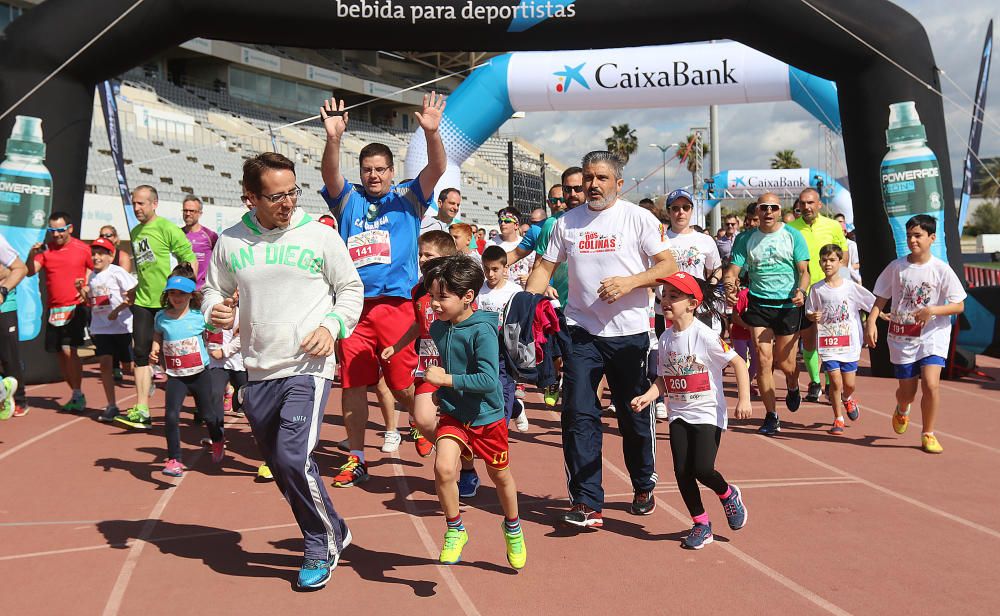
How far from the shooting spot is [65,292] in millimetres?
9023

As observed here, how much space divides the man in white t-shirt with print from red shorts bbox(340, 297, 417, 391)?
1.18 m

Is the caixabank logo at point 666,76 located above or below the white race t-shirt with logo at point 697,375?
above

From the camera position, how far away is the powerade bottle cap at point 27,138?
9.91 meters

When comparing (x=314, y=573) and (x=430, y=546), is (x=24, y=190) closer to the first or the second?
(x=430, y=546)

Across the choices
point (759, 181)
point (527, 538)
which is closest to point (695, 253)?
point (527, 538)

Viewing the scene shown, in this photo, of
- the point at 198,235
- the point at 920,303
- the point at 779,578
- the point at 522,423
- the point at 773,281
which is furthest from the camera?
the point at 198,235

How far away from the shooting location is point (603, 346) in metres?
5.04

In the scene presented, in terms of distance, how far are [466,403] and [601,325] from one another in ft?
3.77

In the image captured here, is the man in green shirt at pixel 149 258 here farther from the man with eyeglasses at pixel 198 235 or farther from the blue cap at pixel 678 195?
the blue cap at pixel 678 195

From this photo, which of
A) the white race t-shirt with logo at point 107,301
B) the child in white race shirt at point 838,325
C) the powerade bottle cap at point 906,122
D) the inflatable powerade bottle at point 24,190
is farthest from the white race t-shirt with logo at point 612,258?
the inflatable powerade bottle at point 24,190

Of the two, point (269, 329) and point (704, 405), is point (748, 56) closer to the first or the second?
point (704, 405)

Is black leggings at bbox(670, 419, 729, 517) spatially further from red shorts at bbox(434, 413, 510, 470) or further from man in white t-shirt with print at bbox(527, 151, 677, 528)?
red shorts at bbox(434, 413, 510, 470)

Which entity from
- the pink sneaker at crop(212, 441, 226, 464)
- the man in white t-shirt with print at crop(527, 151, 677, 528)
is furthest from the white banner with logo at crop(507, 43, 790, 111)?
the pink sneaker at crop(212, 441, 226, 464)

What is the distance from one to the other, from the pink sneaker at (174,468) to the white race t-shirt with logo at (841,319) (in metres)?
5.51
